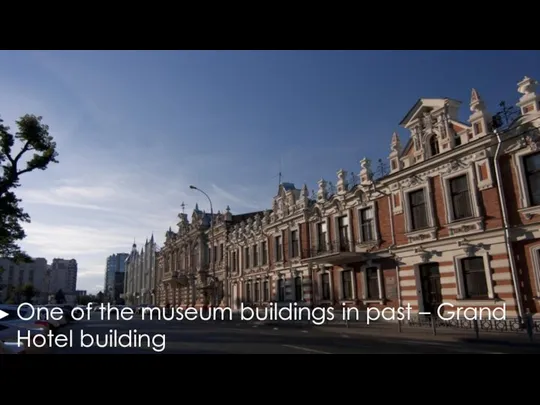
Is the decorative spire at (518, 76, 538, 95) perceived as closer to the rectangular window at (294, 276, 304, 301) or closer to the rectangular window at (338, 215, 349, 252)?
the rectangular window at (338, 215, 349, 252)

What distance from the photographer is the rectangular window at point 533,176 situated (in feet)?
57.3

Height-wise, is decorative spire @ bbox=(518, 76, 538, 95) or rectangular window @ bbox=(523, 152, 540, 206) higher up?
decorative spire @ bbox=(518, 76, 538, 95)

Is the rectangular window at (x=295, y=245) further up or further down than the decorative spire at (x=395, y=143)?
further down

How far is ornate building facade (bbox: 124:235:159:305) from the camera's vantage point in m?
83.0

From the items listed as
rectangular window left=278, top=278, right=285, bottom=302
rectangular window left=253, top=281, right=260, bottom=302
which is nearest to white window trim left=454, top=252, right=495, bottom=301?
rectangular window left=278, top=278, right=285, bottom=302

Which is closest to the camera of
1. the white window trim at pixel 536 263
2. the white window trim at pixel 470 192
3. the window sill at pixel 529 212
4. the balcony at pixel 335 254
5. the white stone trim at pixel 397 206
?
the white window trim at pixel 536 263

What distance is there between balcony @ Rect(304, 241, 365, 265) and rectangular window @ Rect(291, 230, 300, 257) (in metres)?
3.04

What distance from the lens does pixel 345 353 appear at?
1172cm

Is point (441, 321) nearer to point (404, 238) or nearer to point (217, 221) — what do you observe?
point (404, 238)

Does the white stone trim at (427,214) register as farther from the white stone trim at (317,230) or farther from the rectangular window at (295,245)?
the rectangular window at (295,245)

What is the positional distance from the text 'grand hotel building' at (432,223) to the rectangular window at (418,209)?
5cm

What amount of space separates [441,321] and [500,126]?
9.42 m

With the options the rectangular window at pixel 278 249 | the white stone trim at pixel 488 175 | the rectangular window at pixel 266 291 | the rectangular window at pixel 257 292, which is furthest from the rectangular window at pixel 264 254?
the white stone trim at pixel 488 175
